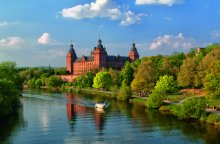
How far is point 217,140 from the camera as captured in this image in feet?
131

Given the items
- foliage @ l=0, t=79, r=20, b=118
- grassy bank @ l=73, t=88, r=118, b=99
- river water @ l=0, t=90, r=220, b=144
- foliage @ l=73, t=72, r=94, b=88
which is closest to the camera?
river water @ l=0, t=90, r=220, b=144

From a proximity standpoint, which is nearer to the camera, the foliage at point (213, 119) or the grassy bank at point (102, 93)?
the foliage at point (213, 119)

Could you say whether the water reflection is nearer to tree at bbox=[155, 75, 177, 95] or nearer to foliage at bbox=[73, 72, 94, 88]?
tree at bbox=[155, 75, 177, 95]

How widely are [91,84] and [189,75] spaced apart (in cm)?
4932

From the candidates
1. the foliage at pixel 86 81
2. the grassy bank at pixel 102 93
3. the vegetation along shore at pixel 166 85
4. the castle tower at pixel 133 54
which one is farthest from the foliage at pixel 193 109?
the castle tower at pixel 133 54

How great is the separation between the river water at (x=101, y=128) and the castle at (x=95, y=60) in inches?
4095

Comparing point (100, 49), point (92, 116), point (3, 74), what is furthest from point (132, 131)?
point (100, 49)

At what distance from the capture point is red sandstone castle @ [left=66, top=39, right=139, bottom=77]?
170837 millimetres

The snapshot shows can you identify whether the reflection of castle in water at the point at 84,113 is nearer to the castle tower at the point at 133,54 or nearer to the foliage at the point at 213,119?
the foliage at the point at 213,119

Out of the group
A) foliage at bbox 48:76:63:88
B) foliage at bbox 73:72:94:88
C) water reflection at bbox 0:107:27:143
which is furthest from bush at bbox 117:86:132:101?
foliage at bbox 48:76:63:88

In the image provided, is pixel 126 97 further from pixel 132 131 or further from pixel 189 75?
pixel 132 131

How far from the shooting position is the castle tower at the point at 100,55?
170 m

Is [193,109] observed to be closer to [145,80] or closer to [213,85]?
[213,85]

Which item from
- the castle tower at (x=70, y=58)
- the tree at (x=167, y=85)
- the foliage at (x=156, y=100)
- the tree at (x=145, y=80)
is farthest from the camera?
the castle tower at (x=70, y=58)
